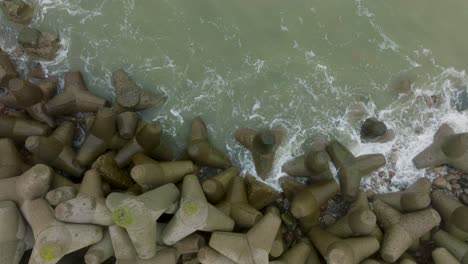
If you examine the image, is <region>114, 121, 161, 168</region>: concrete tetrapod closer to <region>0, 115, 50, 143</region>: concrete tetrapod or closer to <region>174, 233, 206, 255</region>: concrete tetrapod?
<region>0, 115, 50, 143</region>: concrete tetrapod

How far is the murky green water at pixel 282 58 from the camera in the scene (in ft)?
31.4

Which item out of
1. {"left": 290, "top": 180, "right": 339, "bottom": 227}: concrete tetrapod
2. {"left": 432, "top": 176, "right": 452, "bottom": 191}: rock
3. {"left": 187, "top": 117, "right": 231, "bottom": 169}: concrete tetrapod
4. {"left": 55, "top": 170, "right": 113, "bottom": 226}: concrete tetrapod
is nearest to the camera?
{"left": 55, "top": 170, "right": 113, "bottom": 226}: concrete tetrapod

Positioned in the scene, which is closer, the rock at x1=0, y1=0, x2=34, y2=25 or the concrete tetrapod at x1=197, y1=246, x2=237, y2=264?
the concrete tetrapod at x1=197, y1=246, x2=237, y2=264

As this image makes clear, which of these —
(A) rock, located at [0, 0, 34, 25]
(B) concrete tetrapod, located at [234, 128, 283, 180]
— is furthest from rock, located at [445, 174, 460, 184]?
(A) rock, located at [0, 0, 34, 25]

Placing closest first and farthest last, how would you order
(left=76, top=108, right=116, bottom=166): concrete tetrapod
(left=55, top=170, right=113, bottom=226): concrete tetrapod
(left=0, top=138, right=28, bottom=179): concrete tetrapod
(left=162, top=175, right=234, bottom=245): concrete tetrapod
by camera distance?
(left=55, top=170, right=113, bottom=226): concrete tetrapod → (left=162, top=175, right=234, bottom=245): concrete tetrapod → (left=0, top=138, right=28, bottom=179): concrete tetrapod → (left=76, top=108, right=116, bottom=166): concrete tetrapod

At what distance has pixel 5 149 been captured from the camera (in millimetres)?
7922

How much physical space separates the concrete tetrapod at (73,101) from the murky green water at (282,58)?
1.78 feet

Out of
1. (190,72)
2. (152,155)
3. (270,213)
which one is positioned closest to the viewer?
(270,213)

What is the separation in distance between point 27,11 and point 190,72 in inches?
166

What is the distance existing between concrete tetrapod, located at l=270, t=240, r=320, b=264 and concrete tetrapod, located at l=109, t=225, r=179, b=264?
2224 mm

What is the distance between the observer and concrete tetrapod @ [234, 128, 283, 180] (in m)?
8.55

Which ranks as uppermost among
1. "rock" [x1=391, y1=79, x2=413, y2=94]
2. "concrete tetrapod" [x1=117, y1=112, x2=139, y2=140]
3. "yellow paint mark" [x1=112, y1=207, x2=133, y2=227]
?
"rock" [x1=391, y1=79, x2=413, y2=94]

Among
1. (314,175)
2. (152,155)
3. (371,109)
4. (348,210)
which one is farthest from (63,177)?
(371,109)

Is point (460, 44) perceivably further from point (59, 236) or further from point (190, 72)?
point (59, 236)
